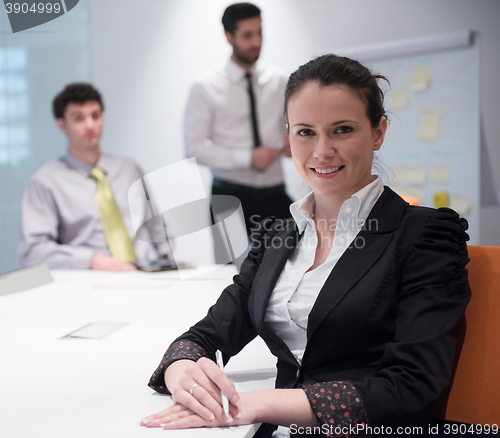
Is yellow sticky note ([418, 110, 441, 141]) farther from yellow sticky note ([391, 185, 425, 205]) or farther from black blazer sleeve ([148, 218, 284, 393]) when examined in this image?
black blazer sleeve ([148, 218, 284, 393])

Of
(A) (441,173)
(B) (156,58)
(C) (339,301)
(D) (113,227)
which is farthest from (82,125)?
(C) (339,301)

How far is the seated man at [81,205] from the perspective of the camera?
270 centimetres

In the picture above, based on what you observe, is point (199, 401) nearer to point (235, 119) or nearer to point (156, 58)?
point (235, 119)

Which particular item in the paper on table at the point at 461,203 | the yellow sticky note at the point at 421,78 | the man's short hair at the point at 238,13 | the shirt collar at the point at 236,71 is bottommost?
the paper on table at the point at 461,203

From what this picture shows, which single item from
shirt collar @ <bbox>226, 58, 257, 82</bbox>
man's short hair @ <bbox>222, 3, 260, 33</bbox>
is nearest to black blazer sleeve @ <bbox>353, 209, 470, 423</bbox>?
shirt collar @ <bbox>226, 58, 257, 82</bbox>

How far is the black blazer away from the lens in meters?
0.87

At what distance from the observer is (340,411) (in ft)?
2.81

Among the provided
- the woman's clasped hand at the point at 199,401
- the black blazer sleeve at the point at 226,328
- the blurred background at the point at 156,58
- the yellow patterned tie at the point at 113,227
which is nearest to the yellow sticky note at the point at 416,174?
the blurred background at the point at 156,58

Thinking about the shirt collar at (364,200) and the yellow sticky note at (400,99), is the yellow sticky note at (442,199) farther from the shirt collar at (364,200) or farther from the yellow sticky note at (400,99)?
the shirt collar at (364,200)

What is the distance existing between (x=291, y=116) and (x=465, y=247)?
475 mm

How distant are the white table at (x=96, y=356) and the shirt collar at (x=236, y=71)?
1801 millimetres

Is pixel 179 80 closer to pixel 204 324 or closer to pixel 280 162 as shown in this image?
pixel 280 162

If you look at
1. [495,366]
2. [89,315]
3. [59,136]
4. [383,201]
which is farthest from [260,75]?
[495,366]

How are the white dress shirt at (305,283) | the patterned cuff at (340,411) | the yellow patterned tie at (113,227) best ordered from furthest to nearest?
1. the yellow patterned tie at (113,227)
2. the white dress shirt at (305,283)
3. the patterned cuff at (340,411)
